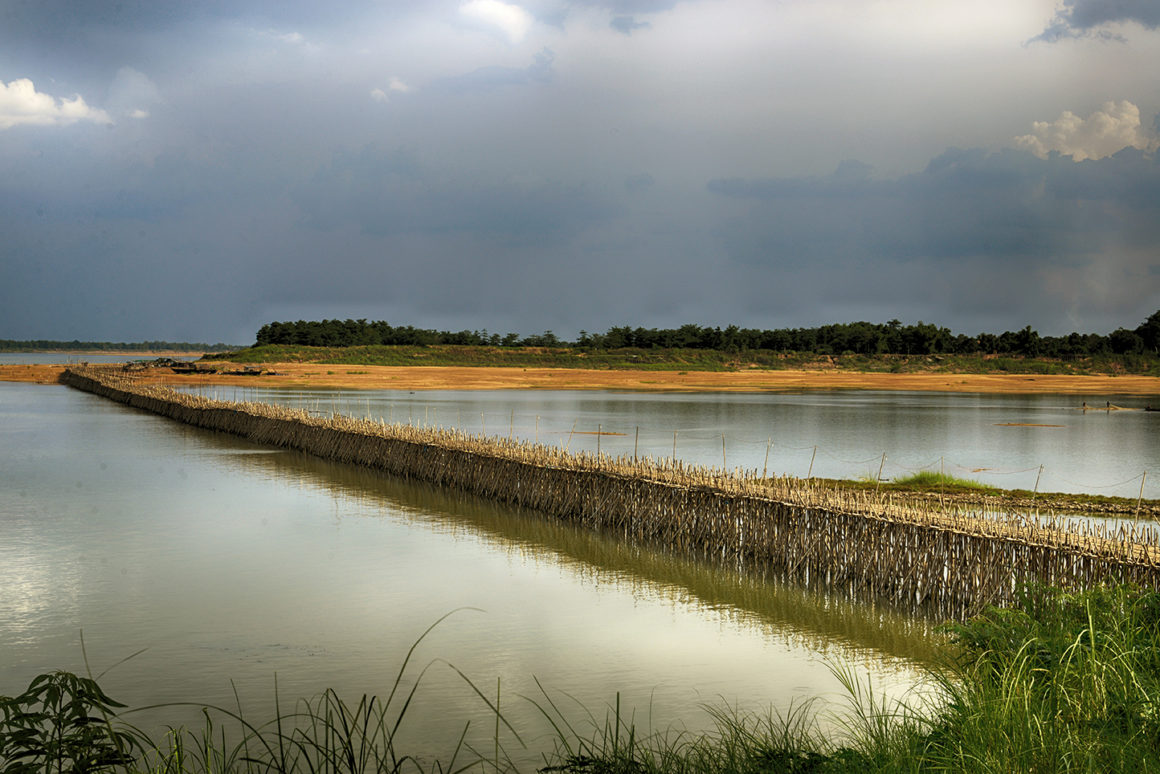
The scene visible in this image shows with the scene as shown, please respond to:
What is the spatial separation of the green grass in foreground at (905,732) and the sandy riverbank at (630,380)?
174ft

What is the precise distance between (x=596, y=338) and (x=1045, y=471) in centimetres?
8773

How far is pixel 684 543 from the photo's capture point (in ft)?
42.4

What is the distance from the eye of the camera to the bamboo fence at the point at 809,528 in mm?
8750

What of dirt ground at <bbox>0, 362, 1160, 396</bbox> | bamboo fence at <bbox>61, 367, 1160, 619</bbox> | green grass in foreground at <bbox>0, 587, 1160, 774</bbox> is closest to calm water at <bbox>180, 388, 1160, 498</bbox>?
bamboo fence at <bbox>61, 367, 1160, 619</bbox>

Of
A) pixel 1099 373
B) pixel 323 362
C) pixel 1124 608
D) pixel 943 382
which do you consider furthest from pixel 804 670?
pixel 1099 373

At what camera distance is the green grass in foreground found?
3723 millimetres

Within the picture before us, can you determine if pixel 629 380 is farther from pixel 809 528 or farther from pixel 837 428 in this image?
pixel 809 528

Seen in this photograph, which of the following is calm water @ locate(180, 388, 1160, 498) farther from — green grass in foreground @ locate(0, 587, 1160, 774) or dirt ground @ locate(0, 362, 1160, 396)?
green grass in foreground @ locate(0, 587, 1160, 774)

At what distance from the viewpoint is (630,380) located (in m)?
72.2

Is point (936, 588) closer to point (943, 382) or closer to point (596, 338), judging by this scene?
point (943, 382)

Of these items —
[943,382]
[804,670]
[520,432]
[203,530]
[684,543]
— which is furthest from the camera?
[943,382]

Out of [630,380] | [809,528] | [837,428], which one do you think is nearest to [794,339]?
[630,380]

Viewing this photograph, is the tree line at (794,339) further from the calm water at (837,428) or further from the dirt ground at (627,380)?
the calm water at (837,428)

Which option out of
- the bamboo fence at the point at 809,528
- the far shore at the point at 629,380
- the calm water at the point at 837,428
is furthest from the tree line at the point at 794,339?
the bamboo fence at the point at 809,528
